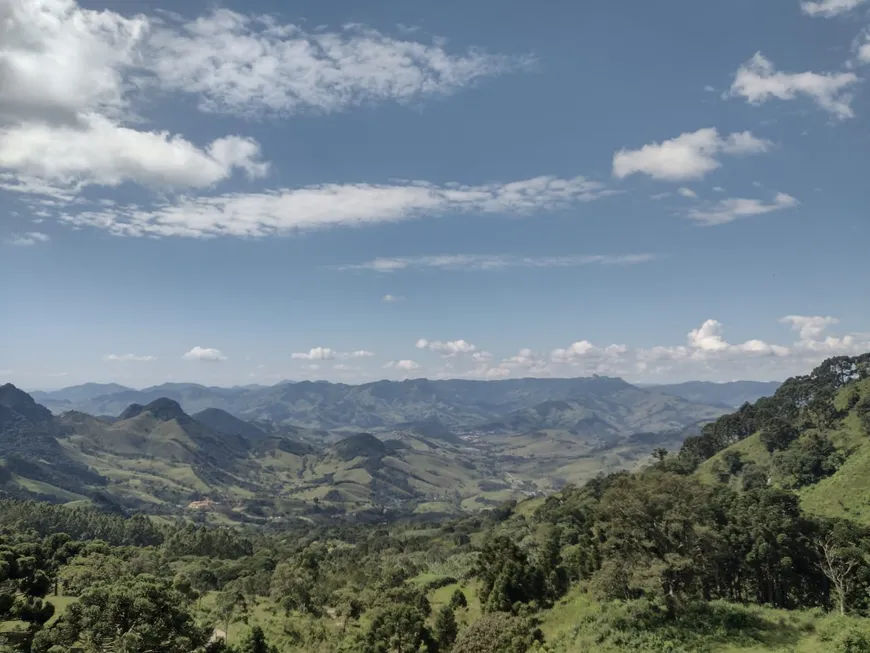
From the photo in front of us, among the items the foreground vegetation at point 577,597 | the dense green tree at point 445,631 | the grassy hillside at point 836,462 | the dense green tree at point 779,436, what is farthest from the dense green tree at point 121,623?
the dense green tree at point 779,436

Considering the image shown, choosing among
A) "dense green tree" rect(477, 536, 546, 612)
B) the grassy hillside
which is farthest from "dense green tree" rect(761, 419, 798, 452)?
"dense green tree" rect(477, 536, 546, 612)

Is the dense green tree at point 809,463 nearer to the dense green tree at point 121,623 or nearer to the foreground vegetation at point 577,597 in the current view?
the foreground vegetation at point 577,597

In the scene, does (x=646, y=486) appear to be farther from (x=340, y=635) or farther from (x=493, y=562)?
(x=340, y=635)

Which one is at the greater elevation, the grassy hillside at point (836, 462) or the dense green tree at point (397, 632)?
the grassy hillside at point (836, 462)

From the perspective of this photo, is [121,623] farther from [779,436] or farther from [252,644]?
[779,436]

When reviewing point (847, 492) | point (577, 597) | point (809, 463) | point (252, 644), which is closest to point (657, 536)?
point (577, 597)

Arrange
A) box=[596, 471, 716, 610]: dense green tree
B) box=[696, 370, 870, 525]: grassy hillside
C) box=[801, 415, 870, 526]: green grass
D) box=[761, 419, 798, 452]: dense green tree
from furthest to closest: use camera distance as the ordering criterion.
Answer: box=[761, 419, 798, 452]: dense green tree → box=[696, 370, 870, 525]: grassy hillside → box=[801, 415, 870, 526]: green grass → box=[596, 471, 716, 610]: dense green tree

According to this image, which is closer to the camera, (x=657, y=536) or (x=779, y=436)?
(x=657, y=536)

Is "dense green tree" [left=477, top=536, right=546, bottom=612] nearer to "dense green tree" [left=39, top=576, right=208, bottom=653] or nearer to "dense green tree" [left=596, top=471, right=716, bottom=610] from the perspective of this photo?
"dense green tree" [left=596, top=471, right=716, bottom=610]

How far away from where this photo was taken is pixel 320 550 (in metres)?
167

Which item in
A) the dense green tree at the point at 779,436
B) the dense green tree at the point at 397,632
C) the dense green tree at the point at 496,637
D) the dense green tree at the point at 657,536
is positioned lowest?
the dense green tree at the point at 397,632

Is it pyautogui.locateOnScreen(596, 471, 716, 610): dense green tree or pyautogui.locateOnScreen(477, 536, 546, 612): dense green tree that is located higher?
pyautogui.locateOnScreen(596, 471, 716, 610): dense green tree

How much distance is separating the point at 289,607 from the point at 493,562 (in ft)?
119

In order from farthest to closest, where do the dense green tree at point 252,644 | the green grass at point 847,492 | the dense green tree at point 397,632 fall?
the green grass at point 847,492, the dense green tree at point 397,632, the dense green tree at point 252,644
